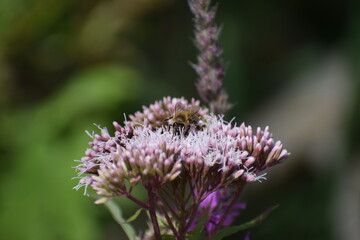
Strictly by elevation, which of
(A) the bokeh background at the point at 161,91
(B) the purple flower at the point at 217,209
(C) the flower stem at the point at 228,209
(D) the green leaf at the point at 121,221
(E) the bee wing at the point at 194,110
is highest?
(A) the bokeh background at the point at 161,91

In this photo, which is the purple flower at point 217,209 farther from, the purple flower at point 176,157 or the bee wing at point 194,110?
the bee wing at point 194,110

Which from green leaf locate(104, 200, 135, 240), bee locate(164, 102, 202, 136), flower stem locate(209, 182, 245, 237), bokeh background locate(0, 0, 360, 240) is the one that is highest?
bokeh background locate(0, 0, 360, 240)

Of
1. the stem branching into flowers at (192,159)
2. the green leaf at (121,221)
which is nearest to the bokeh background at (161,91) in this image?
the green leaf at (121,221)

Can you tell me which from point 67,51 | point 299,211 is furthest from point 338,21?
point 67,51

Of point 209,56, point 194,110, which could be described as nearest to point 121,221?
point 194,110

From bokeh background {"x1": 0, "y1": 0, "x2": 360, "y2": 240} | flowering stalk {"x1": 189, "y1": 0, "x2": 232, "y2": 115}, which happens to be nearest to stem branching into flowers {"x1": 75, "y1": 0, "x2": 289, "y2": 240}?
flowering stalk {"x1": 189, "y1": 0, "x2": 232, "y2": 115}

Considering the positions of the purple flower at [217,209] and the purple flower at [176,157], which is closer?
the purple flower at [176,157]

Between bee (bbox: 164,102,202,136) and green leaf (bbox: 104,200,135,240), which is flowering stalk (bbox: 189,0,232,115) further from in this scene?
green leaf (bbox: 104,200,135,240)
